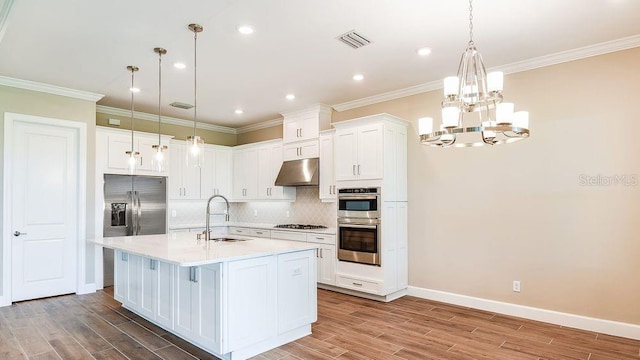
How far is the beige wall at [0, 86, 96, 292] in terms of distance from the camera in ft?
15.7

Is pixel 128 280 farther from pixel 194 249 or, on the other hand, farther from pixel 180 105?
pixel 180 105

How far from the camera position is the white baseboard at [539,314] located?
3.62 m

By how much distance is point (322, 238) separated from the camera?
18.2 feet

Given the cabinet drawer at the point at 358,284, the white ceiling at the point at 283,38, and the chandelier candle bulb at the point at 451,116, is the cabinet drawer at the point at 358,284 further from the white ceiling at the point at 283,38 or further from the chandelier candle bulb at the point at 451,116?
the chandelier candle bulb at the point at 451,116

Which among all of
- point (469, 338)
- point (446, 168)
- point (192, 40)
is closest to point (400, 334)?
point (469, 338)

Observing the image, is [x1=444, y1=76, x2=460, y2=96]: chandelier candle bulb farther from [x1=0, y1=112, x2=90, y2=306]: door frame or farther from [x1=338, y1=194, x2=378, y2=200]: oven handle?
[x1=0, y1=112, x2=90, y2=306]: door frame

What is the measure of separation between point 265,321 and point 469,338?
1.97 meters

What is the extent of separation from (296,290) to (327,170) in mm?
2500

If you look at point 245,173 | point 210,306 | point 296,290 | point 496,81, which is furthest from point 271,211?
point 496,81

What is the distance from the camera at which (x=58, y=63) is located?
13.8 feet

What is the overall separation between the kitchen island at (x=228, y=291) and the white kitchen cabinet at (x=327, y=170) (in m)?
1.96

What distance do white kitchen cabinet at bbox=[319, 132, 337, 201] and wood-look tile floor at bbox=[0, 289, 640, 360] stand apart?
175 centimetres

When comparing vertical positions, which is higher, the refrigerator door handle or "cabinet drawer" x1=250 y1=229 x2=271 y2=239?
the refrigerator door handle

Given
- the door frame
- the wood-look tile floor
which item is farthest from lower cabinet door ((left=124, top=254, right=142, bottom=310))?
the door frame
